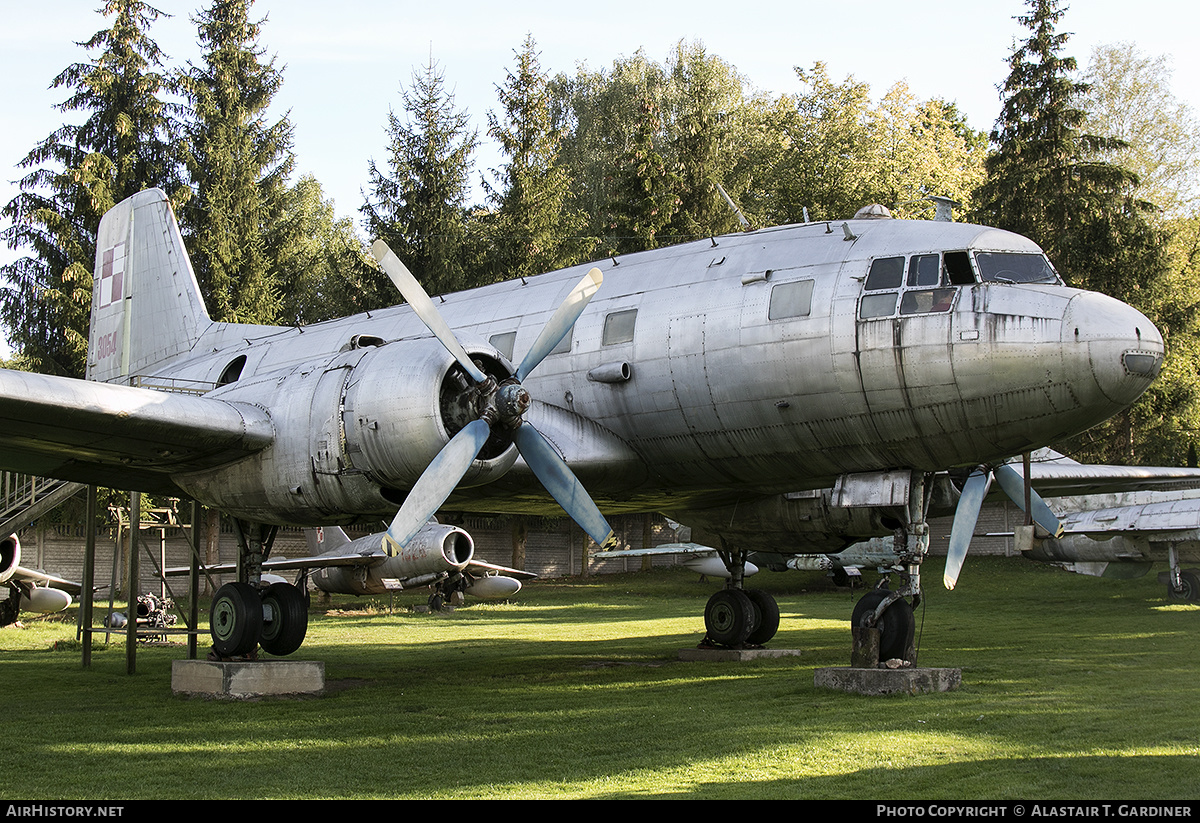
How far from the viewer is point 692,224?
140ft

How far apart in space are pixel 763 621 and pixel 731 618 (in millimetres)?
512

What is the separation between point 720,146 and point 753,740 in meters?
41.0

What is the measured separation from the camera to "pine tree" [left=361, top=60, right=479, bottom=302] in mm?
40531

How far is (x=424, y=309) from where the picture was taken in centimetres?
1095

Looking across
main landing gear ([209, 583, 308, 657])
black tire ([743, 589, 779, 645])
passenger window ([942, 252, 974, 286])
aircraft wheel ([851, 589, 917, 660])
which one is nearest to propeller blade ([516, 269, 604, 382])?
passenger window ([942, 252, 974, 286])

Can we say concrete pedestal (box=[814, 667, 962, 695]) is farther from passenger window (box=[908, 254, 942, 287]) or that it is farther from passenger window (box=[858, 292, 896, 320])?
passenger window (box=[908, 254, 942, 287])

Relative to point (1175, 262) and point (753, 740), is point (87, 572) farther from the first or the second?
point (1175, 262)

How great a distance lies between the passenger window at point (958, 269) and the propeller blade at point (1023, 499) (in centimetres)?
348

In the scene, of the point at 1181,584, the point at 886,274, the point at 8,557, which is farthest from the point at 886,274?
the point at 1181,584

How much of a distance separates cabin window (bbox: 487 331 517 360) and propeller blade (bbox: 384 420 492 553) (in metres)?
2.98

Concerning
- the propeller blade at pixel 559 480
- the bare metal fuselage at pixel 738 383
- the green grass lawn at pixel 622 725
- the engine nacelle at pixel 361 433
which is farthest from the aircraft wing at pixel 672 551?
the engine nacelle at pixel 361 433

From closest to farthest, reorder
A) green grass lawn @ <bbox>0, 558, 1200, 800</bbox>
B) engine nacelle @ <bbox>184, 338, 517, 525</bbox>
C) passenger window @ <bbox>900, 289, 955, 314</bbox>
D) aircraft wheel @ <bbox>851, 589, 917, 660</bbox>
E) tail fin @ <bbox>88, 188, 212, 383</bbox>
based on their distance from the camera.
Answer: green grass lawn @ <bbox>0, 558, 1200, 800</bbox> → passenger window @ <bbox>900, 289, 955, 314</bbox> → engine nacelle @ <bbox>184, 338, 517, 525</bbox> → aircraft wheel @ <bbox>851, 589, 917, 660</bbox> → tail fin @ <bbox>88, 188, 212, 383</bbox>

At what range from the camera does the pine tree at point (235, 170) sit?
124ft

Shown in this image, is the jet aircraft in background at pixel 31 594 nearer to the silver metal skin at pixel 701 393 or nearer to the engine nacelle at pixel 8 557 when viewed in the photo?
the engine nacelle at pixel 8 557
